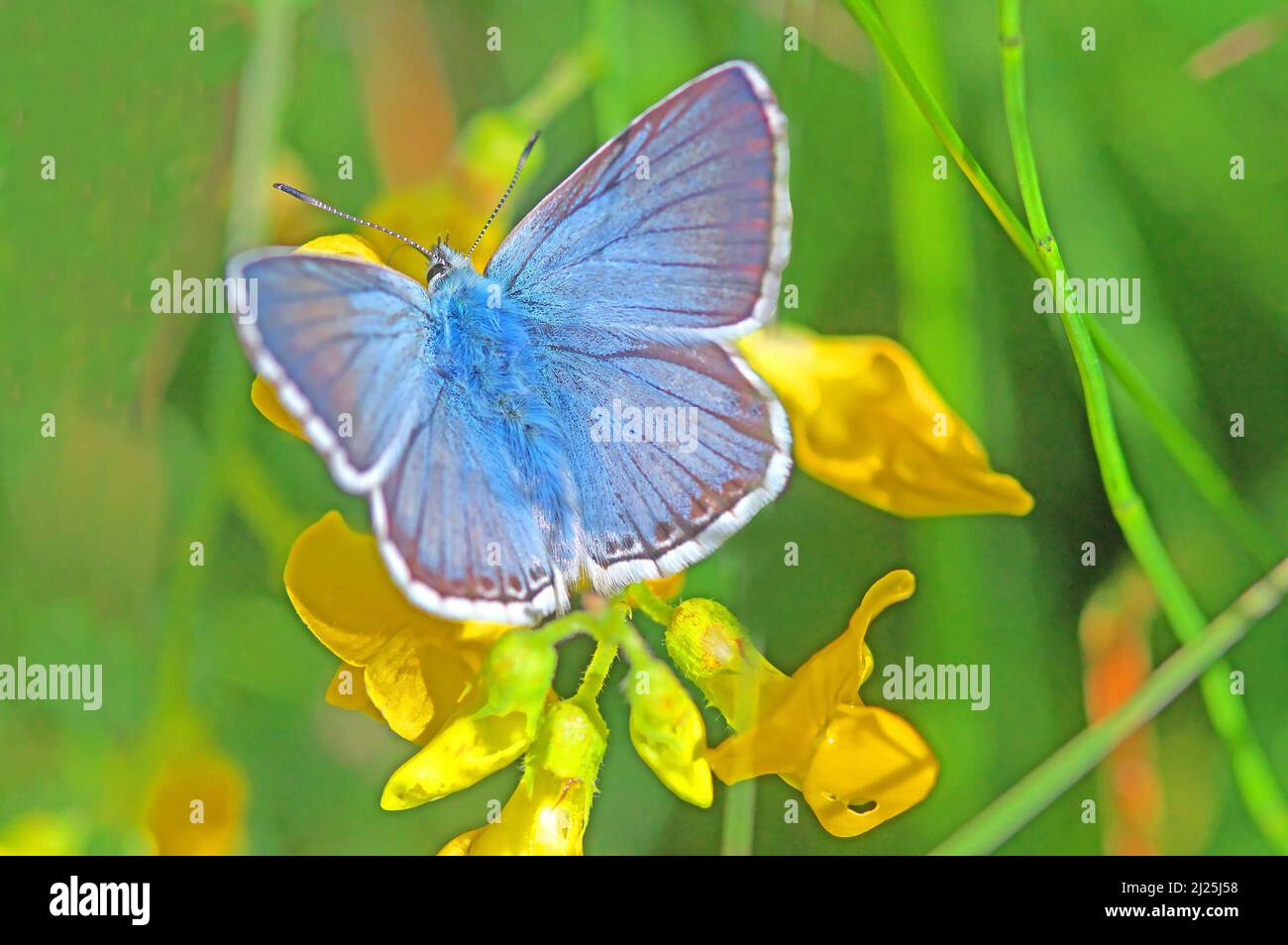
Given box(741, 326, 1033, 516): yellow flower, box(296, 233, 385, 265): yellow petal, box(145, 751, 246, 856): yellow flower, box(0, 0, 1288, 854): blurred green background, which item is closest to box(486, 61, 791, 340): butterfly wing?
box(296, 233, 385, 265): yellow petal

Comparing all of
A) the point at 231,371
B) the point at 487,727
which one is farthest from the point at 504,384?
the point at 231,371

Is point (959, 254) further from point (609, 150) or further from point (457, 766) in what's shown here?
point (457, 766)

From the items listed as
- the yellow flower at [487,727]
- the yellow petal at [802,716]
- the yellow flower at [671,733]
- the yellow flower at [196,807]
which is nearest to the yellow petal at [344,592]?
the yellow flower at [487,727]

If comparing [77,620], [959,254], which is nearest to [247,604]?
[77,620]

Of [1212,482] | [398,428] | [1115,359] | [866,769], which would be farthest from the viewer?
[1212,482]

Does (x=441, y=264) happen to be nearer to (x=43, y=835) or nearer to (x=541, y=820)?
(x=541, y=820)

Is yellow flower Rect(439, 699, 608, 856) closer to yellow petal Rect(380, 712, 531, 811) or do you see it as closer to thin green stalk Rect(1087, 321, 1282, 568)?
yellow petal Rect(380, 712, 531, 811)
